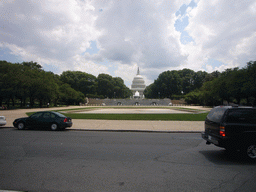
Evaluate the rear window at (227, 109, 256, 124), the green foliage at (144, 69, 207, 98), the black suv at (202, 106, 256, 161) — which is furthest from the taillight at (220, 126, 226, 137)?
the green foliage at (144, 69, 207, 98)

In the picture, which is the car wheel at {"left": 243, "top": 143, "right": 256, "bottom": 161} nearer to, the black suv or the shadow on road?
the black suv

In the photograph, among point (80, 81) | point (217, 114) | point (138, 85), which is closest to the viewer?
point (217, 114)

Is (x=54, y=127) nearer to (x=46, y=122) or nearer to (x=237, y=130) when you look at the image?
(x=46, y=122)

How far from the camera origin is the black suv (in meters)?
6.38

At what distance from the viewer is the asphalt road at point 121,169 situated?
4441 mm

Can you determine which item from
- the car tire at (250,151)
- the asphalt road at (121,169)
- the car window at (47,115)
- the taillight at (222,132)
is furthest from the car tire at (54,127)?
the car tire at (250,151)

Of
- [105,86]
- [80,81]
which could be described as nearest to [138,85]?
[105,86]

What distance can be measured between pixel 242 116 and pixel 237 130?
57cm

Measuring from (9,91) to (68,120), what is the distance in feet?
108

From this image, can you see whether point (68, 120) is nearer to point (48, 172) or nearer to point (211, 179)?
point (48, 172)

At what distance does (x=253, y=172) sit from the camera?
5.39 metres

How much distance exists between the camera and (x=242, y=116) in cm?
661

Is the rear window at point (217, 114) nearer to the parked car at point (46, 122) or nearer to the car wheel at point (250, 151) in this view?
the car wheel at point (250, 151)

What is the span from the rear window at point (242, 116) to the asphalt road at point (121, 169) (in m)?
1.36
